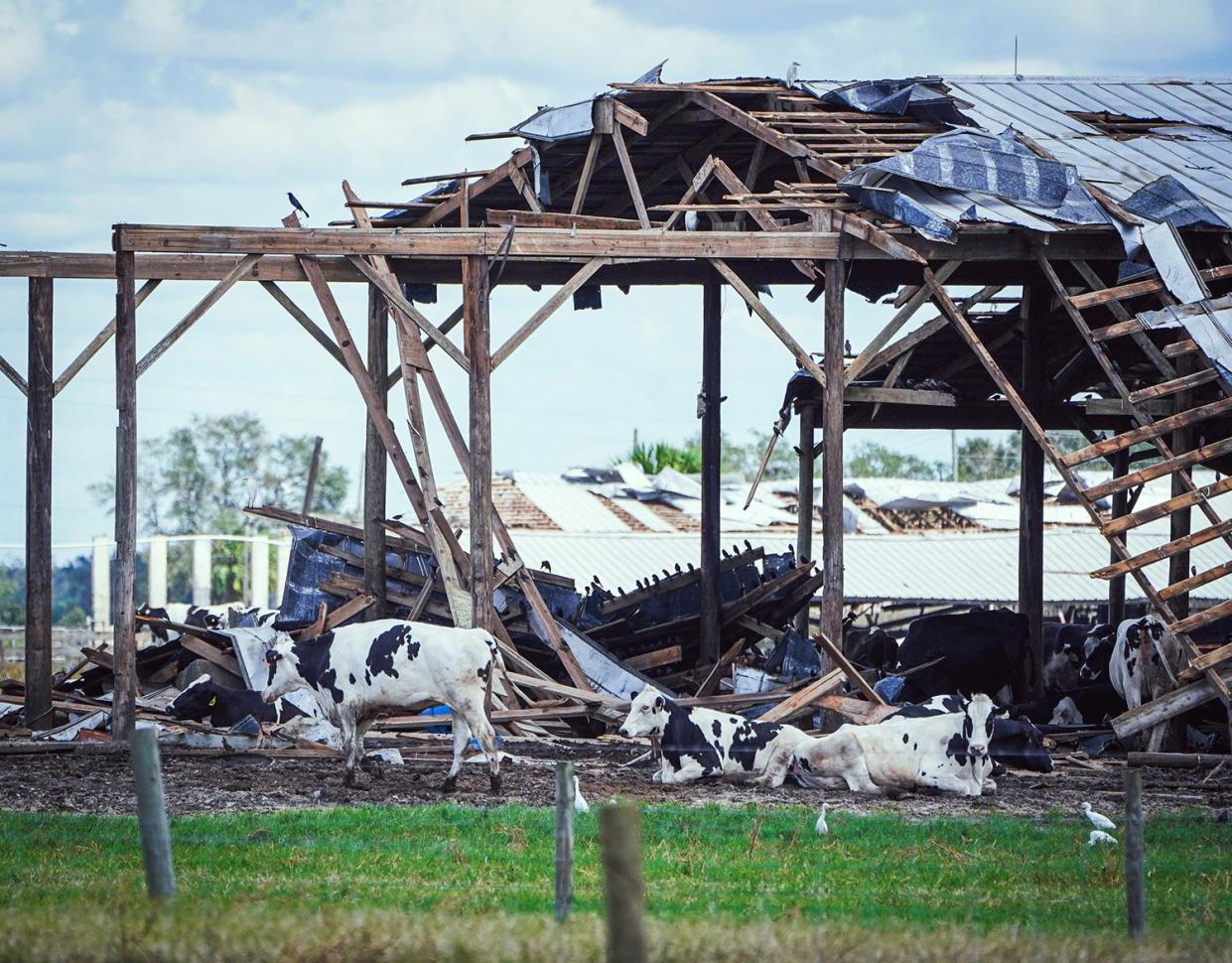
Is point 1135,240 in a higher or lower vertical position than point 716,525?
higher

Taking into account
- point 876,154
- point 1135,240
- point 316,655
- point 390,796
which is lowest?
point 390,796

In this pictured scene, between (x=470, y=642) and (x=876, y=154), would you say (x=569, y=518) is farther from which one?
(x=470, y=642)

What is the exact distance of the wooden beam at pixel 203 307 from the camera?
17312mm

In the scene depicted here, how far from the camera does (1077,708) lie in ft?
64.7

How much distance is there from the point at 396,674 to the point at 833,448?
229 inches

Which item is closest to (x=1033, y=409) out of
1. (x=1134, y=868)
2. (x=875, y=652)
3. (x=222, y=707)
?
(x=875, y=652)

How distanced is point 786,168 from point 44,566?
1108 cm

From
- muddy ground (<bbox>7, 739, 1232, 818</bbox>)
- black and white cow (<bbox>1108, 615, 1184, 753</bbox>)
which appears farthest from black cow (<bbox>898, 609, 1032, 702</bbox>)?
muddy ground (<bbox>7, 739, 1232, 818</bbox>)

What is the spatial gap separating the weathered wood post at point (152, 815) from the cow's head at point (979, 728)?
892 centimetres

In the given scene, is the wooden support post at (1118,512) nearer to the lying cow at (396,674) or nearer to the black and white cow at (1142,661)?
the black and white cow at (1142,661)

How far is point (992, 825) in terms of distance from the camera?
12.7 meters

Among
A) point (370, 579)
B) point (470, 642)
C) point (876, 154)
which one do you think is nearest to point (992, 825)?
point (470, 642)

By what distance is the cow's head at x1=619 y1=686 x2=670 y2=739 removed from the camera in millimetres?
15508

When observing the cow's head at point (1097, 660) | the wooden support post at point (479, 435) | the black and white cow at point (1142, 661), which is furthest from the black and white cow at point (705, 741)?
the cow's head at point (1097, 660)
